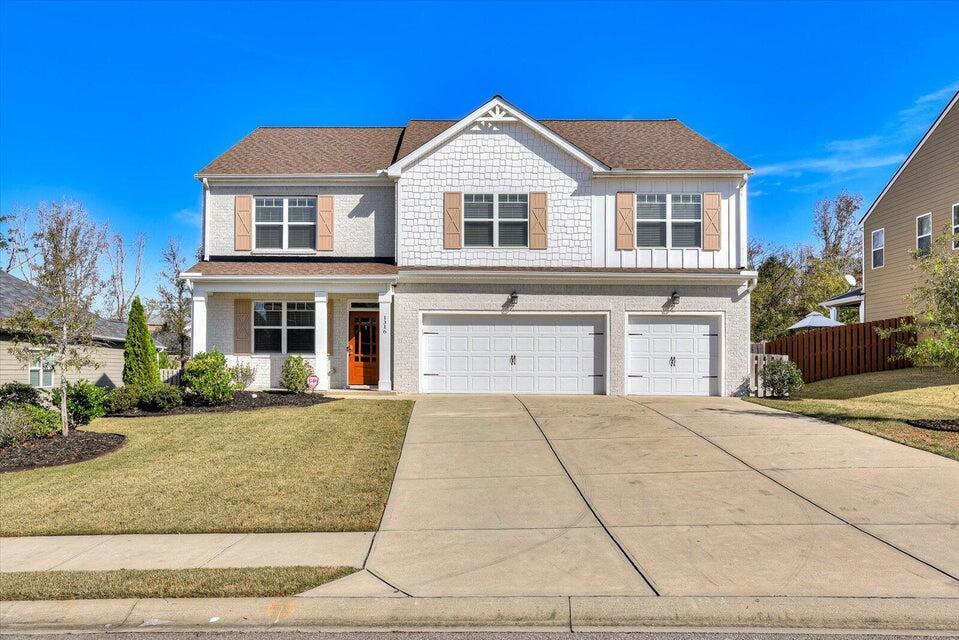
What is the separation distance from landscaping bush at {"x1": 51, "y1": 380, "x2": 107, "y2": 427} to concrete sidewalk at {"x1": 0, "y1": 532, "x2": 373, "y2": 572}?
5.95 meters

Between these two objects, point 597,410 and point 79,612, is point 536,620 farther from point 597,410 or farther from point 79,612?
point 597,410

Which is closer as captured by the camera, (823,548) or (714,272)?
(823,548)

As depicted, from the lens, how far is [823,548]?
17.1 ft

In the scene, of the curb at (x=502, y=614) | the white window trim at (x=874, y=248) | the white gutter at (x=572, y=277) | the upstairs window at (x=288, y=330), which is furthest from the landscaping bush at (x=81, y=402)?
the white window trim at (x=874, y=248)

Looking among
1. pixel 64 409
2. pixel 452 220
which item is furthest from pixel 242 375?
pixel 452 220

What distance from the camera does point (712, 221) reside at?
1588 centimetres

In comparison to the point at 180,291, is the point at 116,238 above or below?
above

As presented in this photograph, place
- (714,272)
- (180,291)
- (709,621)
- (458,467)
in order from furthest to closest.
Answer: (180,291) < (714,272) < (458,467) < (709,621)

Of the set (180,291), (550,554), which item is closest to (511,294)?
(550,554)

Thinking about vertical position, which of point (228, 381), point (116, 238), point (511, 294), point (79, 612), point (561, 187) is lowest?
point (79, 612)

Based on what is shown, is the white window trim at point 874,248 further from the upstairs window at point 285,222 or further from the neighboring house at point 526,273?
the upstairs window at point 285,222

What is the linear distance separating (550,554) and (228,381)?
10766mm

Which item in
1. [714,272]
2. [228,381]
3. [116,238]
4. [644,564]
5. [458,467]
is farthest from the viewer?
[116,238]

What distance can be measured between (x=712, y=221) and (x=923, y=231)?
9868 millimetres
